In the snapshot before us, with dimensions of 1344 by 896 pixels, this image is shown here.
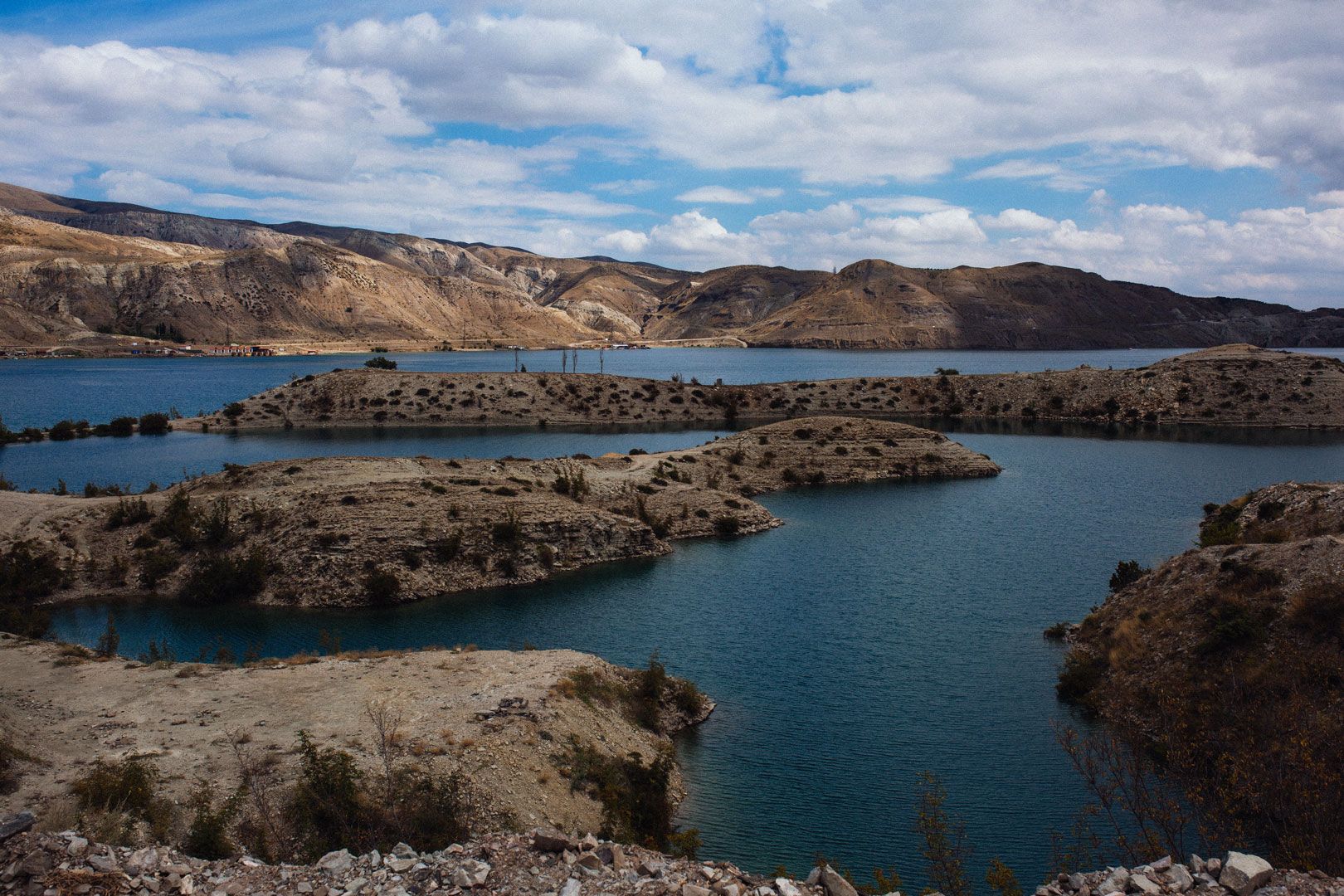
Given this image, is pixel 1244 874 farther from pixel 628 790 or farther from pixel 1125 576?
pixel 1125 576

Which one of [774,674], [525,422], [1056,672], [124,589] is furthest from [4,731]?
[525,422]

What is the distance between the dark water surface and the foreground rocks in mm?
6586

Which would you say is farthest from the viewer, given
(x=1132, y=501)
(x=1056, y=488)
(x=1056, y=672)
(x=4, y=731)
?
(x=1056, y=488)

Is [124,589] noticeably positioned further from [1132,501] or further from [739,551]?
[1132,501]

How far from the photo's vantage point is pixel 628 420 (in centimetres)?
11275

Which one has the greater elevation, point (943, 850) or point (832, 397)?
point (832, 397)

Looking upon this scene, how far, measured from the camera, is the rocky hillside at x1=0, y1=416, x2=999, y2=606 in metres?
41.3

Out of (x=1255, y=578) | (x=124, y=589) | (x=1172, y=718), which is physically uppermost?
(x=1255, y=578)

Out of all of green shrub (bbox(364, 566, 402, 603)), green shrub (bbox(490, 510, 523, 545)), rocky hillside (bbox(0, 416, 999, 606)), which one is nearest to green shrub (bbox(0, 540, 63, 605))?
rocky hillside (bbox(0, 416, 999, 606))

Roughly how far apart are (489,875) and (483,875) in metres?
0.12

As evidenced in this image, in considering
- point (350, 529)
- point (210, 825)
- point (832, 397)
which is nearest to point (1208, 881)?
point (210, 825)

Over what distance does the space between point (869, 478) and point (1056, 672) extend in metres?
43.3

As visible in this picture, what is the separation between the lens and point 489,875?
13938 millimetres

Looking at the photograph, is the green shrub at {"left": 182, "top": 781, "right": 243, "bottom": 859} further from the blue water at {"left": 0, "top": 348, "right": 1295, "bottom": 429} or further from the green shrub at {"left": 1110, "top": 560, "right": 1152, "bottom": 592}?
the blue water at {"left": 0, "top": 348, "right": 1295, "bottom": 429}
